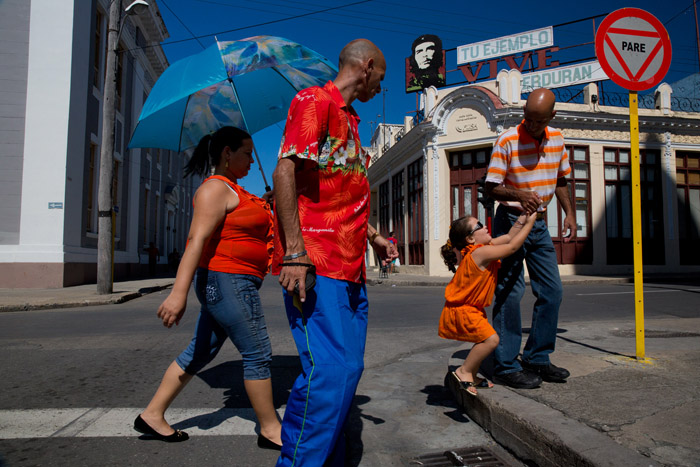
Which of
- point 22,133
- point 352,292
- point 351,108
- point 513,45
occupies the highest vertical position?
point 513,45

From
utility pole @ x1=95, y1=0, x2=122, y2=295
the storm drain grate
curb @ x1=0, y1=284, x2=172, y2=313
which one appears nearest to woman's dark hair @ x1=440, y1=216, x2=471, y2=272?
the storm drain grate

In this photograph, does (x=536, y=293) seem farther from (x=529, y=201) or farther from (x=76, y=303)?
(x=76, y=303)

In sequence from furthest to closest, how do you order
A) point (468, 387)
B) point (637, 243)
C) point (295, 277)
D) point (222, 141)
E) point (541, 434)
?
point (637, 243) < point (468, 387) < point (222, 141) < point (541, 434) < point (295, 277)

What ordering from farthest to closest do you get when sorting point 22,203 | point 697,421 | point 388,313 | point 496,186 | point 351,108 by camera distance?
point 22,203 → point 388,313 → point 496,186 → point 697,421 → point 351,108

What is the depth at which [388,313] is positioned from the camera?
828 centimetres

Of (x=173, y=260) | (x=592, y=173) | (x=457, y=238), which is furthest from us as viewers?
(x=173, y=260)

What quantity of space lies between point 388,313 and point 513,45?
18.7m

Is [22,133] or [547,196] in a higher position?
[22,133]

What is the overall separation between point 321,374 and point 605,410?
168 centimetres

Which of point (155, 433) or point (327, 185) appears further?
point (155, 433)

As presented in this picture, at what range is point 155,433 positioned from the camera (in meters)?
2.77

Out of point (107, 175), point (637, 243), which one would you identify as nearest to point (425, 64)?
point (107, 175)

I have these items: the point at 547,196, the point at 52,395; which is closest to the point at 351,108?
the point at 547,196

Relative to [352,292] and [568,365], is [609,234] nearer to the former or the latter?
[568,365]
